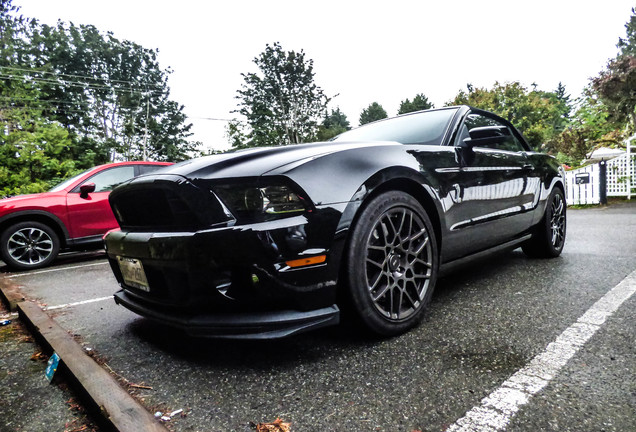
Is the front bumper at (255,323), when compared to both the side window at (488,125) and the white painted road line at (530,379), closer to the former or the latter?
the white painted road line at (530,379)

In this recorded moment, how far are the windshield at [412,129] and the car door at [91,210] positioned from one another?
14.0ft

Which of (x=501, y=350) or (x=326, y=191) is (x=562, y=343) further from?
(x=326, y=191)

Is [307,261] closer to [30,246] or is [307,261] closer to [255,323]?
[255,323]

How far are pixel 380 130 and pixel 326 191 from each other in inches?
57.6

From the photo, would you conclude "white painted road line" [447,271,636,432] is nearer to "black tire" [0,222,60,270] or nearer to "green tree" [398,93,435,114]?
"black tire" [0,222,60,270]

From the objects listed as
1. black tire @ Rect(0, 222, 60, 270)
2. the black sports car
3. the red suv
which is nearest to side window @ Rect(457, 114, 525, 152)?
the black sports car

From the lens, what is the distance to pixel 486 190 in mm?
A: 2477

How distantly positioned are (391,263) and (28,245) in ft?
18.2

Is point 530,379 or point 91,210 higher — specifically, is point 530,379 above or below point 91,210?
below

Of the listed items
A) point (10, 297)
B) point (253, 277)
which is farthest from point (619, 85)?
point (10, 297)

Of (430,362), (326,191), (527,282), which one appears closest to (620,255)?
(527,282)

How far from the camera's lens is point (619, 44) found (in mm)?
38594

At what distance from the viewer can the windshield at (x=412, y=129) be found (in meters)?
2.42

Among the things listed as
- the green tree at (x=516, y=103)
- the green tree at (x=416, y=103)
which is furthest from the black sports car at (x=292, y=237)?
the green tree at (x=416, y=103)
